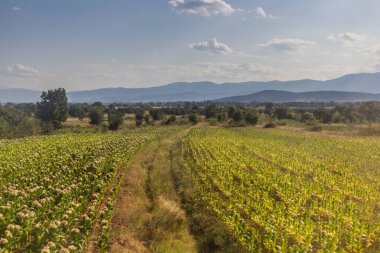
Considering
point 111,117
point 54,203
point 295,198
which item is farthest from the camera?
point 111,117

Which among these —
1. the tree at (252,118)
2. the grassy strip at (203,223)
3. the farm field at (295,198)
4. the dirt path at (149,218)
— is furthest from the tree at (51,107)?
the grassy strip at (203,223)

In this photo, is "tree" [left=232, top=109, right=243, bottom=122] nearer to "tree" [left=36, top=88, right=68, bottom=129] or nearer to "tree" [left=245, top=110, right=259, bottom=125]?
"tree" [left=245, top=110, right=259, bottom=125]

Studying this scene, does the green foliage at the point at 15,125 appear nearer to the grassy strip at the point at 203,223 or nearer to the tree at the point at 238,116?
the tree at the point at 238,116

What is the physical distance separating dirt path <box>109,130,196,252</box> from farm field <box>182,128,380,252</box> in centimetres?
177

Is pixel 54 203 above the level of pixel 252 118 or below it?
above

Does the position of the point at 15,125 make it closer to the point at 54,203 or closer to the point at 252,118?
the point at 252,118

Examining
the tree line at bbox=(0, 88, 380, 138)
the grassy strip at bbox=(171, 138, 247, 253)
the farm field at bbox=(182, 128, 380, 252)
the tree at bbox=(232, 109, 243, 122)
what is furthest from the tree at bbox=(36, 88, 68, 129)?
the grassy strip at bbox=(171, 138, 247, 253)

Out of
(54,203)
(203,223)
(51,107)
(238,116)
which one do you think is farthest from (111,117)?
(203,223)

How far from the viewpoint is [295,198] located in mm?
16672

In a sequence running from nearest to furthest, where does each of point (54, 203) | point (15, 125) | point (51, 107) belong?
point (54, 203)
point (15, 125)
point (51, 107)

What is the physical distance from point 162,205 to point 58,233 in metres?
6.34

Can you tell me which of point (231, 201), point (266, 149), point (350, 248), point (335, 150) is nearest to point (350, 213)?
point (350, 248)

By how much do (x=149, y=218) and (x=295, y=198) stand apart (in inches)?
276

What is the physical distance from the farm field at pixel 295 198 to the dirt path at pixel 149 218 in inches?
69.5
